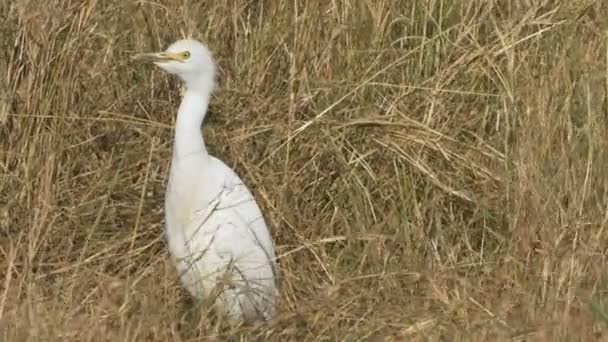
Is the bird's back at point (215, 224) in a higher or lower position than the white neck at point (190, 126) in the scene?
lower

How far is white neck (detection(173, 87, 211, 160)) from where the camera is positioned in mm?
3871

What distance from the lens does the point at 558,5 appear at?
178 inches

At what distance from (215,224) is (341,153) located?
1.62ft

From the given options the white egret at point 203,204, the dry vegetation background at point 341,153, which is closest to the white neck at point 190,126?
the white egret at point 203,204

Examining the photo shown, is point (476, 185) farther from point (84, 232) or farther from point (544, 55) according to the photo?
point (84, 232)

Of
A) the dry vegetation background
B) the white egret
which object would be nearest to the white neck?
the white egret

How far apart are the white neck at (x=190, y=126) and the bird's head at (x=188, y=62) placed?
0.03 m

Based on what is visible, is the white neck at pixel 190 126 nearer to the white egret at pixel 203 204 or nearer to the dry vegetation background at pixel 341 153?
the white egret at pixel 203 204

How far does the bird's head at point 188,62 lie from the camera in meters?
3.91

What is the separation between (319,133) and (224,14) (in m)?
0.51

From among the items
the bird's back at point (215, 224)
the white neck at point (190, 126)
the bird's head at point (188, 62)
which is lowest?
the bird's back at point (215, 224)

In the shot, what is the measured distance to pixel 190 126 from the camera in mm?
3875

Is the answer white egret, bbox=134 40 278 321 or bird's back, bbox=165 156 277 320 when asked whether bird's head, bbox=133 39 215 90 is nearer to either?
white egret, bbox=134 40 278 321

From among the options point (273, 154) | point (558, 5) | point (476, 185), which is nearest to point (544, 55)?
Result: point (558, 5)
